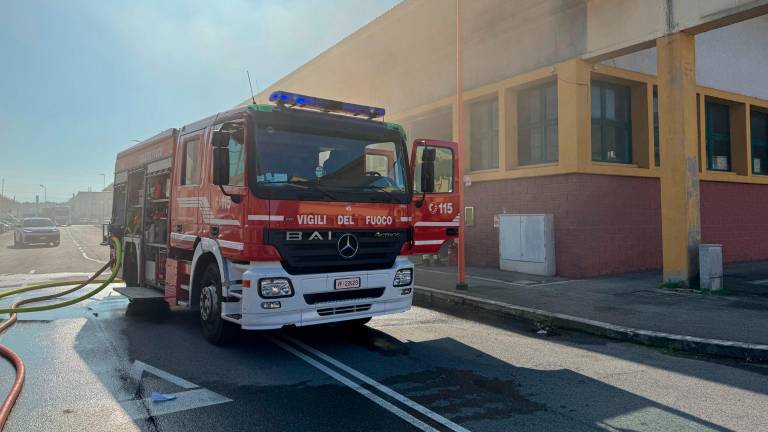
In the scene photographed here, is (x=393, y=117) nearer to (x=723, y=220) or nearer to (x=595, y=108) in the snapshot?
(x=595, y=108)

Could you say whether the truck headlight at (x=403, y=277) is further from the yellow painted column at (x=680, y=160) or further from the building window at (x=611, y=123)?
the building window at (x=611, y=123)

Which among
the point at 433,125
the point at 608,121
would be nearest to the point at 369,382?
the point at 608,121

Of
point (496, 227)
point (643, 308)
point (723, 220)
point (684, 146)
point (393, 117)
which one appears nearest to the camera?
point (643, 308)

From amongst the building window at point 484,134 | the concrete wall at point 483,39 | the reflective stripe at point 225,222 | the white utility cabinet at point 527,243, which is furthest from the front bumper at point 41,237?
the reflective stripe at point 225,222

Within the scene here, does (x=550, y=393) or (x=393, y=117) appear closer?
(x=550, y=393)

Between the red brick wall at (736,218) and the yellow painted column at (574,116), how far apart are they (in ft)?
17.6

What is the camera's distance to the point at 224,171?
5.71 metres

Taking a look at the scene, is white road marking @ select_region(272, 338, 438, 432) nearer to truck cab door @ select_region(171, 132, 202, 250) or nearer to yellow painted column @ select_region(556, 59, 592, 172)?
truck cab door @ select_region(171, 132, 202, 250)

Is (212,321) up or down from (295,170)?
down

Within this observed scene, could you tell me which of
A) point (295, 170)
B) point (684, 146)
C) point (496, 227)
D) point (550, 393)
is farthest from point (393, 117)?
point (550, 393)

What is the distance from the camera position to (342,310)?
19.6ft

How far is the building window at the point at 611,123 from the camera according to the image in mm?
13328

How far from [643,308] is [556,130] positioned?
6.30 metres

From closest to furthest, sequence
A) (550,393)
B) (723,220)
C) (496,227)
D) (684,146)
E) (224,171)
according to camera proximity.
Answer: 1. (550,393)
2. (224,171)
3. (684,146)
4. (496,227)
5. (723,220)
